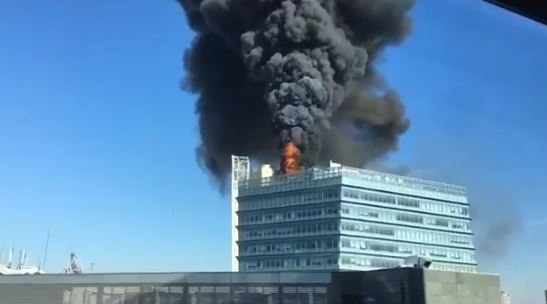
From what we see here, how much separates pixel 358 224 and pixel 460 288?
6.61 metres

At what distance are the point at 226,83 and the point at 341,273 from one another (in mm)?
8720

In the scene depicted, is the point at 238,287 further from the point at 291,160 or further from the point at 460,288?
the point at 460,288

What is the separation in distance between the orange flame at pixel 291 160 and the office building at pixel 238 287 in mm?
4235

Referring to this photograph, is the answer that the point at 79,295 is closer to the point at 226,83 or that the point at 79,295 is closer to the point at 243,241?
the point at 243,241

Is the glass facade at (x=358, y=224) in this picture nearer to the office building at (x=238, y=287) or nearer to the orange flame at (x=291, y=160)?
the orange flame at (x=291, y=160)

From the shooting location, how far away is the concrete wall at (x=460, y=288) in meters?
16.0

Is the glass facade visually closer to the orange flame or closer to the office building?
the orange flame

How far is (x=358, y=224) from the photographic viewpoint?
75.9 ft

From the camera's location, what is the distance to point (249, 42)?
2058 centimetres

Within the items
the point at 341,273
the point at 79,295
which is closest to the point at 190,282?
the point at 79,295

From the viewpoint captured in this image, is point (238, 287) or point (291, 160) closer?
point (238, 287)

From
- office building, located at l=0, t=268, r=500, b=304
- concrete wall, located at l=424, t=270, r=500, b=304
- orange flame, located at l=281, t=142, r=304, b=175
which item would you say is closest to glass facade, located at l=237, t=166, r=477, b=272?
orange flame, located at l=281, t=142, r=304, b=175

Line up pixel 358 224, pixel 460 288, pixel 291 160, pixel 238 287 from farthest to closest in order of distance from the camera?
1. pixel 358 224
2. pixel 291 160
3. pixel 238 287
4. pixel 460 288

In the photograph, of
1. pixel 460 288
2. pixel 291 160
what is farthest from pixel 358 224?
pixel 460 288
